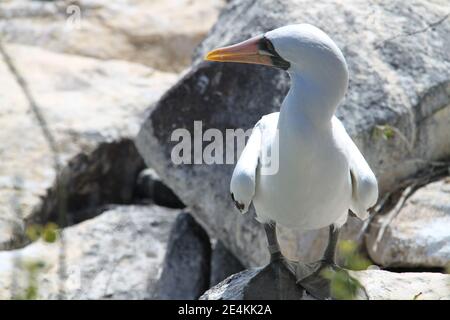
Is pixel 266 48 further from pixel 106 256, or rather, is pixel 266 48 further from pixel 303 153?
pixel 106 256

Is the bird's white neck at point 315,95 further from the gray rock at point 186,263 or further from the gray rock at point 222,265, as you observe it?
the gray rock at point 186,263

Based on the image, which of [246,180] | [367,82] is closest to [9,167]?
[367,82]

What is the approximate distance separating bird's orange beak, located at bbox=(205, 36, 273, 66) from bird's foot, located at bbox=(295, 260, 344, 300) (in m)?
1.09

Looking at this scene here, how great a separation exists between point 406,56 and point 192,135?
1.67 metres

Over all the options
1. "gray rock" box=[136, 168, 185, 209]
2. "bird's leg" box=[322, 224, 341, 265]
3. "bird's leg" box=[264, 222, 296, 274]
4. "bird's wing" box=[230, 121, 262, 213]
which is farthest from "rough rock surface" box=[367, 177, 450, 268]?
"gray rock" box=[136, 168, 185, 209]

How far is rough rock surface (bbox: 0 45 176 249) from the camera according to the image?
7.74 m

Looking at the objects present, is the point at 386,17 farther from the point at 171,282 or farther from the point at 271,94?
the point at 171,282

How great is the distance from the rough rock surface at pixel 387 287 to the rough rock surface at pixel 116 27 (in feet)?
20.2

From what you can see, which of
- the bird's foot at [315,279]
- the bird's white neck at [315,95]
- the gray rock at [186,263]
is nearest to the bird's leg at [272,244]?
the bird's foot at [315,279]

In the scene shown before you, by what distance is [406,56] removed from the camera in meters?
7.01

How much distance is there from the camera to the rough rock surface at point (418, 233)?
638 cm

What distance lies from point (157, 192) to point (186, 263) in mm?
1355

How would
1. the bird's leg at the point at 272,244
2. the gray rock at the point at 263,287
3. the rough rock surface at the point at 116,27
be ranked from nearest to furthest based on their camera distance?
1. the gray rock at the point at 263,287
2. the bird's leg at the point at 272,244
3. the rough rock surface at the point at 116,27

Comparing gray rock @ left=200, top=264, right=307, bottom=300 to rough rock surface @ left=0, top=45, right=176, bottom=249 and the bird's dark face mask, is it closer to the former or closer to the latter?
the bird's dark face mask
